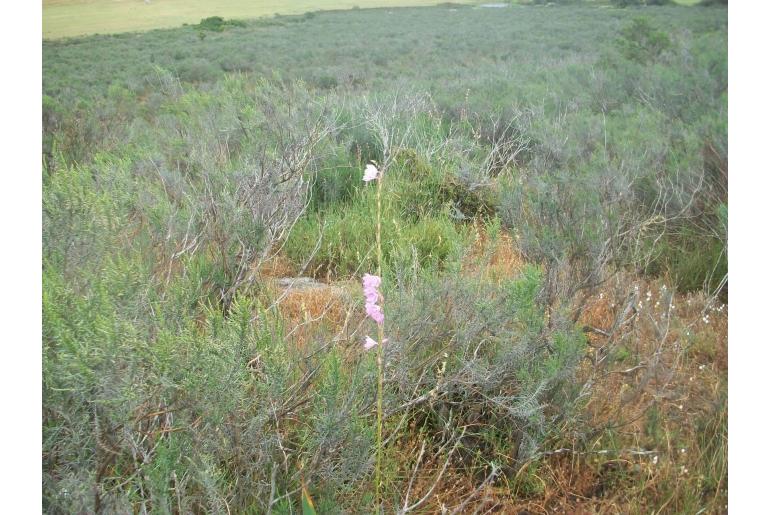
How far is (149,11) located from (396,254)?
4.87 feet

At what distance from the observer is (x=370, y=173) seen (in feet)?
9.43

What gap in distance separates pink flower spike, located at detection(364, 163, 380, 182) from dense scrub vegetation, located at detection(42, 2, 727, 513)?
57 mm

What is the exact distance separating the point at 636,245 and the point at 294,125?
1517 mm

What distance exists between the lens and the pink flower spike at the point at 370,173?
2863 mm

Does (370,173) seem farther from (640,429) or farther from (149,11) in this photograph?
(640,429)

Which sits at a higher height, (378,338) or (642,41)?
(642,41)

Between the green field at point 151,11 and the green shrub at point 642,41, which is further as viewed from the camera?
the green field at point 151,11

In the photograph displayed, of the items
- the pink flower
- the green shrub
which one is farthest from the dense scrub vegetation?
the pink flower

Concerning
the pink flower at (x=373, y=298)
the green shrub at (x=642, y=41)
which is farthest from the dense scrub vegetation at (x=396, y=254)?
the pink flower at (x=373, y=298)

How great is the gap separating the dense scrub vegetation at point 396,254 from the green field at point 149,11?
0.17 ft

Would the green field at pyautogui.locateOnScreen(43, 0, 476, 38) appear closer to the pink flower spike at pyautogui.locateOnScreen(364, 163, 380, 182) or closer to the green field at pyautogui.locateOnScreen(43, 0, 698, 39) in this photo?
the green field at pyautogui.locateOnScreen(43, 0, 698, 39)

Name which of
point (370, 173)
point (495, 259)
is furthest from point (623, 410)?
point (370, 173)

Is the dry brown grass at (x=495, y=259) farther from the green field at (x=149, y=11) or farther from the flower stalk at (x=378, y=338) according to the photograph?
the green field at (x=149, y=11)

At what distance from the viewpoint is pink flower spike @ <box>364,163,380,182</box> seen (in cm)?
286
